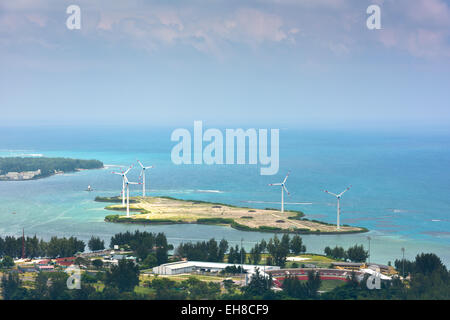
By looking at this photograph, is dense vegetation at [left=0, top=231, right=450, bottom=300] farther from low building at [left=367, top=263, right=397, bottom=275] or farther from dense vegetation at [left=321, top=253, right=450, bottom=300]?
low building at [left=367, top=263, right=397, bottom=275]

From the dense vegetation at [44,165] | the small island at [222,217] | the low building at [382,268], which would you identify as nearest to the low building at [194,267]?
the low building at [382,268]

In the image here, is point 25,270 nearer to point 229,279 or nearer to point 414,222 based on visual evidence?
point 229,279

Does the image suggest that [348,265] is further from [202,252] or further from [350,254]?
[202,252]

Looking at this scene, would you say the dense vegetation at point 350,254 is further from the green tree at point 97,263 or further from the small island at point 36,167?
the small island at point 36,167

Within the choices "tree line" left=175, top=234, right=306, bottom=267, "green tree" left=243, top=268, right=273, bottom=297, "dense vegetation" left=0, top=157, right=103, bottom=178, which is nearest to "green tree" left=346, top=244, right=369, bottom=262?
"tree line" left=175, top=234, right=306, bottom=267

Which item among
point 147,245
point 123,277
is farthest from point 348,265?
point 123,277

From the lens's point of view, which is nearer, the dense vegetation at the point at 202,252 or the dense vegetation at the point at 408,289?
the dense vegetation at the point at 408,289
